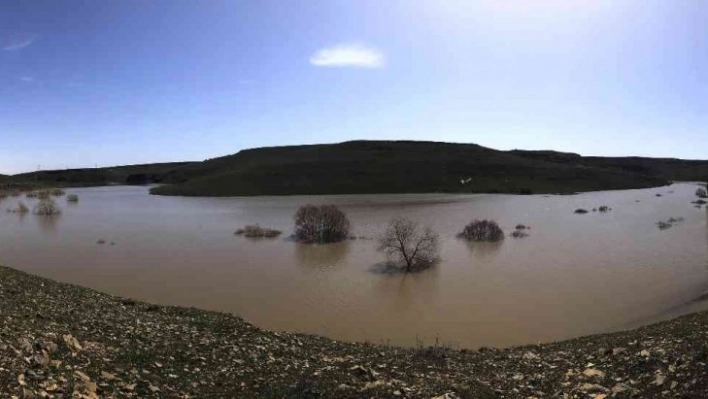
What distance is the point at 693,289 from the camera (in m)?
31.9

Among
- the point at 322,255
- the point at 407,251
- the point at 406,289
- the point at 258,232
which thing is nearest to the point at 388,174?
the point at 258,232

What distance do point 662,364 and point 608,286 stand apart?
24193 millimetres

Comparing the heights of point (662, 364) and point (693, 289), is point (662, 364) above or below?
above

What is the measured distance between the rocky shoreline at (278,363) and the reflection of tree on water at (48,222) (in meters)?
50.9

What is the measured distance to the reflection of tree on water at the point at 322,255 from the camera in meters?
42.0

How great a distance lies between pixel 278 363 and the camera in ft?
45.9

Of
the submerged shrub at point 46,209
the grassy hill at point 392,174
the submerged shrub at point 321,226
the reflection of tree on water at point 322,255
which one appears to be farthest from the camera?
the grassy hill at point 392,174

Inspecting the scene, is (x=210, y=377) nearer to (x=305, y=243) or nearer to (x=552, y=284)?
(x=552, y=284)

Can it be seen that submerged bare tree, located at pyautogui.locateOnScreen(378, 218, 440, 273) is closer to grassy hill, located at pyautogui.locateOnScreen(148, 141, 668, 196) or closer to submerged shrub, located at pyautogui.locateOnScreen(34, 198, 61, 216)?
submerged shrub, located at pyautogui.locateOnScreen(34, 198, 61, 216)

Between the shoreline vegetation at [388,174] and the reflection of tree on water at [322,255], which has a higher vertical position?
Result: the shoreline vegetation at [388,174]

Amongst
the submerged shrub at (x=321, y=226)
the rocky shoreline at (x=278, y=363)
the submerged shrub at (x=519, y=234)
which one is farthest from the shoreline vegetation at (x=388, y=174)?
the rocky shoreline at (x=278, y=363)

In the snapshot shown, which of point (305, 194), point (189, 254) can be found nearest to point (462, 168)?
point (305, 194)

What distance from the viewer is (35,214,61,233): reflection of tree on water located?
63.4 m

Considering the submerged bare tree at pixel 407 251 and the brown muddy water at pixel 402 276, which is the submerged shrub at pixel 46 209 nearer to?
the brown muddy water at pixel 402 276
